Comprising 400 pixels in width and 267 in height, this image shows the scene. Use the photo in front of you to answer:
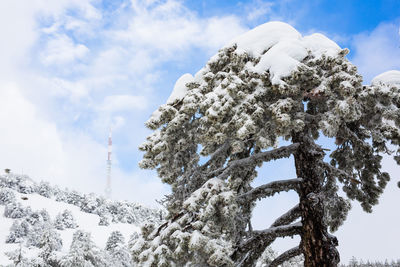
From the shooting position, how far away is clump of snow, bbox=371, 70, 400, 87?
27.4ft

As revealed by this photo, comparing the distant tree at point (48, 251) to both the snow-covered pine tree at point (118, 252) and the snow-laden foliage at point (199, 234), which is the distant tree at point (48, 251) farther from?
the snow-laden foliage at point (199, 234)

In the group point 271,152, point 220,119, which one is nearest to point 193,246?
point 220,119

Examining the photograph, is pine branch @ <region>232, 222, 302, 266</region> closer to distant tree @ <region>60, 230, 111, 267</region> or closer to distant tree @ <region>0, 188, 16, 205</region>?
distant tree @ <region>60, 230, 111, 267</region>

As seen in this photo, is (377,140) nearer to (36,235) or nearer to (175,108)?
(175,108)

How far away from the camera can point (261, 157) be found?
8531mm

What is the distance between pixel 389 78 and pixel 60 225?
102 metres

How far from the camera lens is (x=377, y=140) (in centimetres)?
845

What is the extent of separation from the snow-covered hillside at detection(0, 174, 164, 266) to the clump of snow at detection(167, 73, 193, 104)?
22.3 metres

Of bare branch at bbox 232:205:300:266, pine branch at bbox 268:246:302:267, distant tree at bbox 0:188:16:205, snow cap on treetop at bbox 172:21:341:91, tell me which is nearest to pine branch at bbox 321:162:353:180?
bare branch at bbox 232:205:300:266

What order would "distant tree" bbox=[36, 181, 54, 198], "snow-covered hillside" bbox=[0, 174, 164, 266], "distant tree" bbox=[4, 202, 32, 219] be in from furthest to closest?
"distant tree" bbox=[36, 181, 54, 198]
"distant tree" bbox=[4, 202, 32, 219]
"snow-covered hillside" bbox=[0, 174, 164, 266]

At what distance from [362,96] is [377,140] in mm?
1354

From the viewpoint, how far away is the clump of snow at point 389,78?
834 cm

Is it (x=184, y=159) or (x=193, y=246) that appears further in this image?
(x=184, y=159)

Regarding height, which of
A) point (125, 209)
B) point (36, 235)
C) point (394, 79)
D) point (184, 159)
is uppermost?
point (125, 209)
